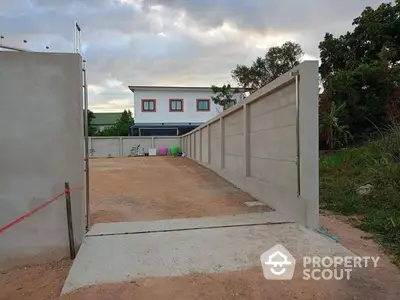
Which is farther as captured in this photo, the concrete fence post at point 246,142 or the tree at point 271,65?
the tree at point 271,65

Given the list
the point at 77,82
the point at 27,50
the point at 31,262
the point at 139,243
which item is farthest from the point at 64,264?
the point at 27,50

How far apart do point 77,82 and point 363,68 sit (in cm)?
1201

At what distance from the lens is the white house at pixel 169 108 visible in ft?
96.1

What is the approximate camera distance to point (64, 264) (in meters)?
4.11

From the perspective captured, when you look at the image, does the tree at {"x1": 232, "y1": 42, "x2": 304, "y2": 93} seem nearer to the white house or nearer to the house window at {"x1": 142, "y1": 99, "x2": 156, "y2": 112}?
the white house

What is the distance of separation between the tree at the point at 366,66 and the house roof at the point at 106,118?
3780 cm

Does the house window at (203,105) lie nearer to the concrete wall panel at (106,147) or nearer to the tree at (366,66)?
the concrete wall panel at (106,147)

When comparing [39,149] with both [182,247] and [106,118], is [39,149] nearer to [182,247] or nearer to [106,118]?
[182,247]

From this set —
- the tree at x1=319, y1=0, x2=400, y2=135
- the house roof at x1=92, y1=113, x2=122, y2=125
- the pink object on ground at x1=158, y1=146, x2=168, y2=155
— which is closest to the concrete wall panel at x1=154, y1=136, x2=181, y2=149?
the pink object on ground at x1=158, y1=146, x2=168, y2=155

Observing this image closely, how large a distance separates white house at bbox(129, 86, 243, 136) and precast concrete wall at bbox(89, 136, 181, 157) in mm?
2981

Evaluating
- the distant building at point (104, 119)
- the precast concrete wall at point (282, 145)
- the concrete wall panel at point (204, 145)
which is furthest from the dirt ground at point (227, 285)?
the distant building at point (104, 119)

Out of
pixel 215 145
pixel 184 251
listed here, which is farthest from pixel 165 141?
pixel 184 251

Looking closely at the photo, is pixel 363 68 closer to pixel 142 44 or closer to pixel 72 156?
pixel 142 44

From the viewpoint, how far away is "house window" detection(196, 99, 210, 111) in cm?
3030
